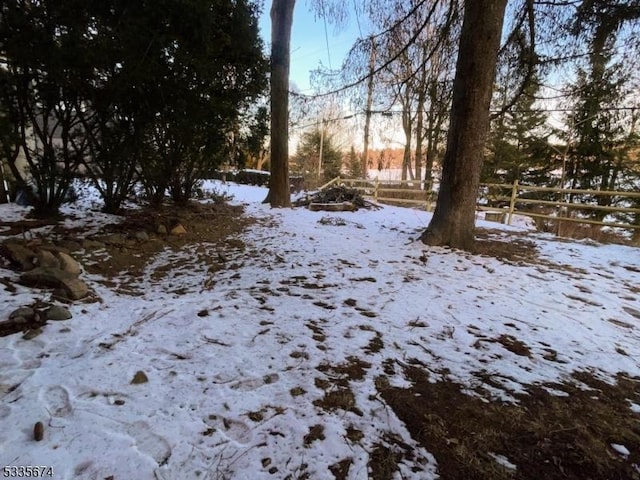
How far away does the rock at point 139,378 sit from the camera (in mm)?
1684

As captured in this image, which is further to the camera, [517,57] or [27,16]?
[517,57]

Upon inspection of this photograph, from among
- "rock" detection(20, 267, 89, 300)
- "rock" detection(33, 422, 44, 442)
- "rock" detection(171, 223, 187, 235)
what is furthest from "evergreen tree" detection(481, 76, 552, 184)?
"rock" detection(33, 422, 44, 442)

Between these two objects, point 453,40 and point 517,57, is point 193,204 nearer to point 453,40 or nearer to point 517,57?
point 453,40

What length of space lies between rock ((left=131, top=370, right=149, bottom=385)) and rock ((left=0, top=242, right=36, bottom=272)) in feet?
5.68

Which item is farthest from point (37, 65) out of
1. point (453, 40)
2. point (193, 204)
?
point (453, 40)

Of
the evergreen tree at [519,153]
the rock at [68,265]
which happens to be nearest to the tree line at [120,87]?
the rock at [68,265]

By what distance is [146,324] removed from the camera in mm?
2266

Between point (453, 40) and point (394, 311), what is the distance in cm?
475

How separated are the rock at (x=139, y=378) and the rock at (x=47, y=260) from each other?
1563 mm

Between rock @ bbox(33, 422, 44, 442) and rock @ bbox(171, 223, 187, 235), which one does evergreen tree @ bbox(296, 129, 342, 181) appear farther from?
rock @ bbox(33, 422, 44, 442)

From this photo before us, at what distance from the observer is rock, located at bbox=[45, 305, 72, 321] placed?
2148 millimetres

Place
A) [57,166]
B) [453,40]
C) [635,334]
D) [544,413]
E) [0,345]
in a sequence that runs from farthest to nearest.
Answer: [453,40], [57,166], [635,334], [0,345], [544,413]

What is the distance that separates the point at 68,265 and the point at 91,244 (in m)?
0.79

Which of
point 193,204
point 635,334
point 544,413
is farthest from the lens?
point 193,204
